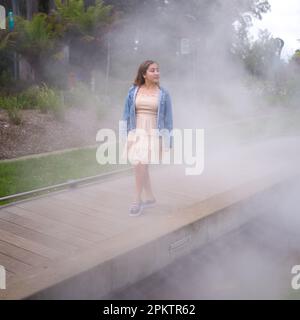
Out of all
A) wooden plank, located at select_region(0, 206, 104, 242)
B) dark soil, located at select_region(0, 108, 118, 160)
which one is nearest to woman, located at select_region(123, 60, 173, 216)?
wooden plank, located at select_region(0, 206, 104, 242)

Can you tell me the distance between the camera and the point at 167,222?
3213 millimetres

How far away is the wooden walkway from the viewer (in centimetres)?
258

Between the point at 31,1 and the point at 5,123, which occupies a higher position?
the point at 31,1

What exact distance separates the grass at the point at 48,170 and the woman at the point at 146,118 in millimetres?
1194

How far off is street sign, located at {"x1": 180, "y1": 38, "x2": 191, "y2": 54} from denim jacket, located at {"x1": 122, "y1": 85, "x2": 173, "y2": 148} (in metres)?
2.51

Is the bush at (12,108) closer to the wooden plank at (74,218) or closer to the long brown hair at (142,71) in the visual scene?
the wooden plank at (74,218)

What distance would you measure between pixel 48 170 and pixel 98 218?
146 cm

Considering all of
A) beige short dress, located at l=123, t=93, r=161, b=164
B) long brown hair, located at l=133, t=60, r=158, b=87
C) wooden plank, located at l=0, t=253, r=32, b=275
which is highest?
long brown hair, located at l=133, t=60, r=158, b=87

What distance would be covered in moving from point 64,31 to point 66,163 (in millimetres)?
4557

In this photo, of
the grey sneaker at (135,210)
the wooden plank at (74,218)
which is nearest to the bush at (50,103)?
the wooden plank at (74,218)

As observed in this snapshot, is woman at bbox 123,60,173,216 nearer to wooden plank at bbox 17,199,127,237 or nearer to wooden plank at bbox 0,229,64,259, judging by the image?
wooden plank at bbox 17,199,127,237

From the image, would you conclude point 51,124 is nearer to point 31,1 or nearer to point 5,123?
point 5,123

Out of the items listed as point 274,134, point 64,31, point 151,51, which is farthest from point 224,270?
point 64,31

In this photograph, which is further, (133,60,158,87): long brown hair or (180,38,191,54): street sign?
(180,38,191,54): street sign
